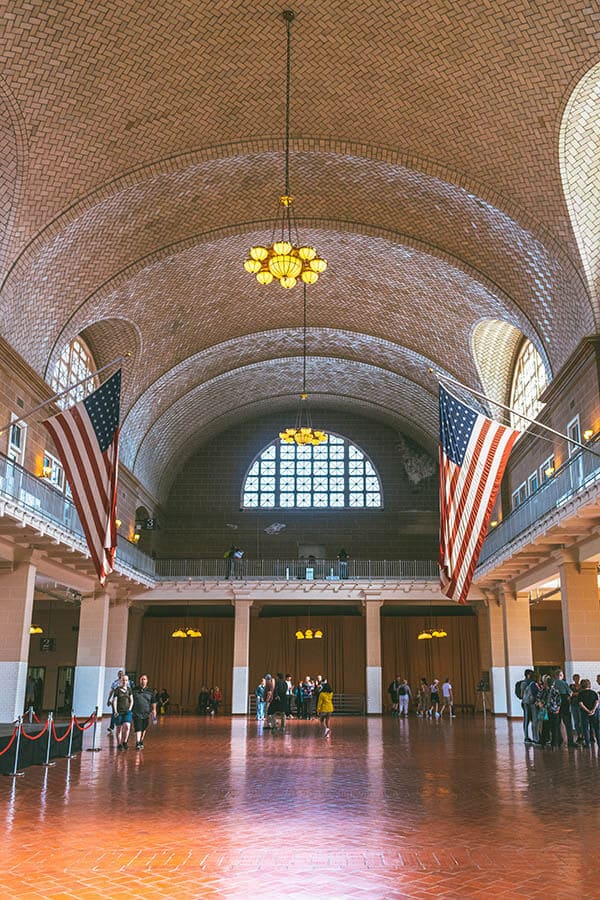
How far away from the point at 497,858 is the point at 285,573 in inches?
1089

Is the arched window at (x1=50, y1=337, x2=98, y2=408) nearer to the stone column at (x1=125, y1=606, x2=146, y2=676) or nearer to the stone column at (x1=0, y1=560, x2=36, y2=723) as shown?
the stone column at (x1=0, y1=560, x2=36, y2=723)

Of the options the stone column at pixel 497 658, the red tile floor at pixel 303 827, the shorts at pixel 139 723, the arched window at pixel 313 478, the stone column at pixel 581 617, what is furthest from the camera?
the arched window at pixel 313 478

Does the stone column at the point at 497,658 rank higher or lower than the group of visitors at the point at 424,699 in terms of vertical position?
higher

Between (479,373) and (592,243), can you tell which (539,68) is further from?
(479,373)

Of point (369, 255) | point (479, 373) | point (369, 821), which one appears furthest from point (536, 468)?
point (369, 821)

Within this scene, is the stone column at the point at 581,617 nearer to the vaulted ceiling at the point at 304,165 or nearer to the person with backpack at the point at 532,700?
the person with backpack at the point at 532,700

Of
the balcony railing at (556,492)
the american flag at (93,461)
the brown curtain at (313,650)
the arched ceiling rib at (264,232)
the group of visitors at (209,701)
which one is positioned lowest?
the group of visitors at (209,701)

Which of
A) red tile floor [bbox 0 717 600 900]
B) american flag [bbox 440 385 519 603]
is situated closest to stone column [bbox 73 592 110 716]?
red tile floor [bbox 0 717 600 900]

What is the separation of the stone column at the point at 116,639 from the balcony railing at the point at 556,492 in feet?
47.5

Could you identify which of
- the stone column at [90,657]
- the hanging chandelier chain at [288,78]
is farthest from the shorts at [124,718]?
the hanging chandelier chain at [288,78]

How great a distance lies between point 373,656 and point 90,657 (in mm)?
10733

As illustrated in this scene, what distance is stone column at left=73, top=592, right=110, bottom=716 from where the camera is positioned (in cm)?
2542

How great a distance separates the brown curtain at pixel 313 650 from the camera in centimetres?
3606

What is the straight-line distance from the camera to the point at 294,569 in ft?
109
